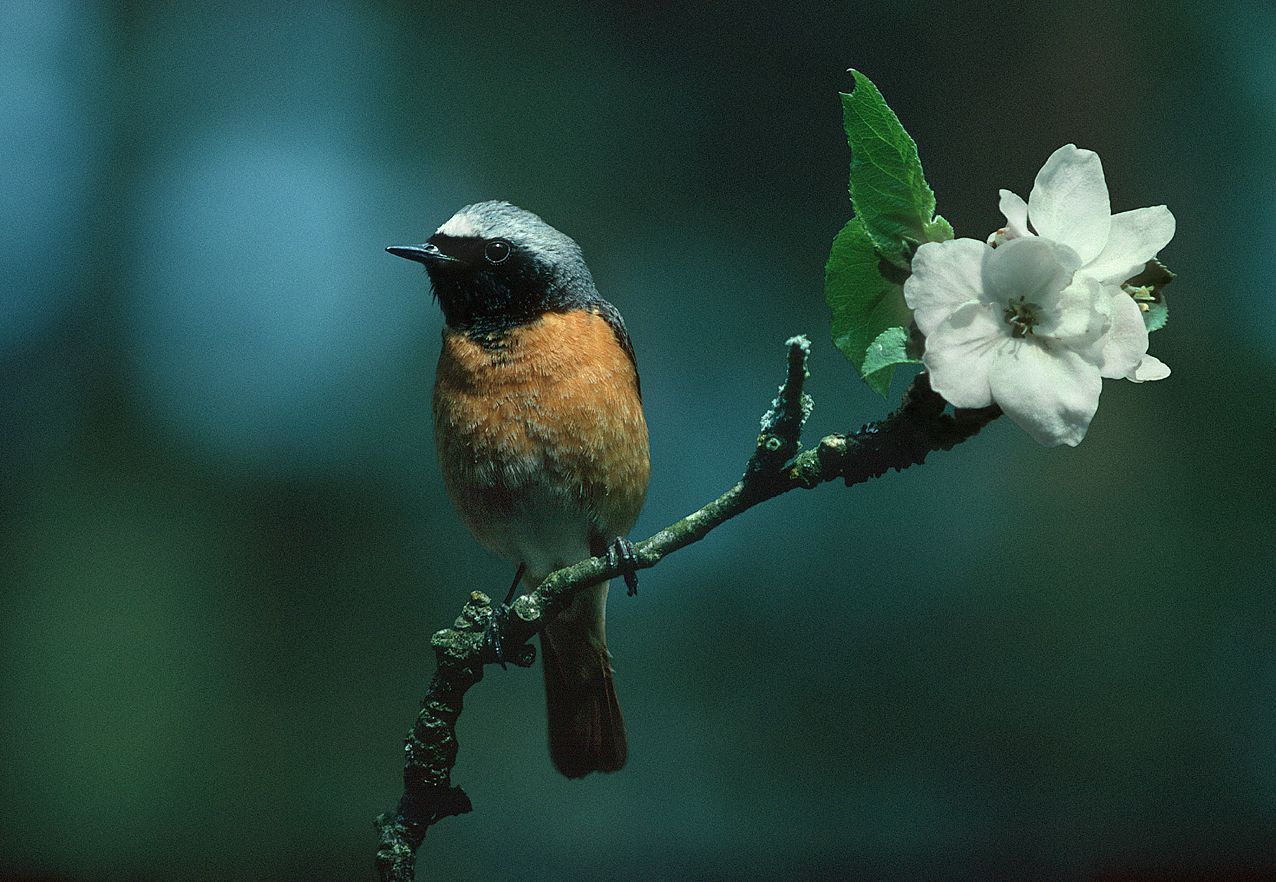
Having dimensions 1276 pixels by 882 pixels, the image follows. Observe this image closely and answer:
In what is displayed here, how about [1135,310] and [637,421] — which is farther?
[637,421]

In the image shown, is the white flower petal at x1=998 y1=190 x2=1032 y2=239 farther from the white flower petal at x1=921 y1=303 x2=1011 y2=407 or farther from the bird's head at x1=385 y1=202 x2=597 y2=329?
the bird's head at x1=385 y1=202 x2=597 y2=329

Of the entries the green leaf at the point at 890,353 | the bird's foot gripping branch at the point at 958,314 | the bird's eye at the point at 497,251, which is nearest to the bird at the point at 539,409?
the bird's eye at the point at 497,251

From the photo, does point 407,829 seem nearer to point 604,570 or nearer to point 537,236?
point 604,570

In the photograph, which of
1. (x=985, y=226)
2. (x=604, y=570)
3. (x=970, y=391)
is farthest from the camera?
(x=985, y=226)

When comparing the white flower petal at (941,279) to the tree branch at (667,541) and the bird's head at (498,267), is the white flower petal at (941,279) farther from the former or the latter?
the bird's head at (498,267)

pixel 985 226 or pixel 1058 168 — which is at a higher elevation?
pixel 985 226

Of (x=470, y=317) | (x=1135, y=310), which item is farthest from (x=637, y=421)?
(x=1135, y=310)
